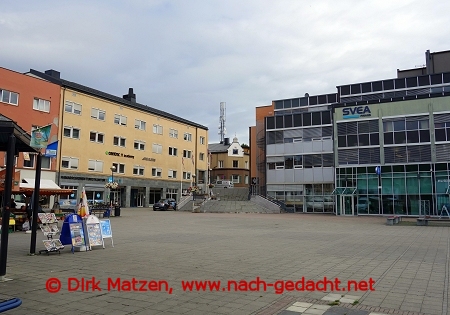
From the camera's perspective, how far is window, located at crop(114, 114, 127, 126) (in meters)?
51.9

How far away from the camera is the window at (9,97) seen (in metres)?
37.6

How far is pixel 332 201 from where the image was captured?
43.8 metres

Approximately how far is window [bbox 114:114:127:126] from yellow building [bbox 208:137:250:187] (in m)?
31.7

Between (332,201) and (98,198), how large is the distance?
27787 mm

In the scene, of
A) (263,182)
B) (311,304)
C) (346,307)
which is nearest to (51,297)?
Result: (311,304)

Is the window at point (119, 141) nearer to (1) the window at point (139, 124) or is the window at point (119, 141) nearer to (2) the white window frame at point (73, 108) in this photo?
(1) the window at point (139, 124)

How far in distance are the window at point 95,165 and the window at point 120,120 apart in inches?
249

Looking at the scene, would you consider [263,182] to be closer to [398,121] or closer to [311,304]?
[398,121]

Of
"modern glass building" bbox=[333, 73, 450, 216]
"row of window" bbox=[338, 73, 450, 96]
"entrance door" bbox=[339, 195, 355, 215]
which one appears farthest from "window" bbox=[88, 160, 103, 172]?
"row of window" bbox=[338, 73, 450, 96]

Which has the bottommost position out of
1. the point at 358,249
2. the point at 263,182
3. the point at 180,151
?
the point at 358,249

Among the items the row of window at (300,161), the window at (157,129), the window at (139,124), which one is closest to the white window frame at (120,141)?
the window at (139,124)

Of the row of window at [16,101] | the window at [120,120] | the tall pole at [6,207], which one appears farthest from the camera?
the window at [120,120]

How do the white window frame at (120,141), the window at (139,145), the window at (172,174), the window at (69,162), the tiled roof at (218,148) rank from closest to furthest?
the window at (69,162), the white window frame at (120,141), the window at (139,145), the window at (172,174), the tiled roof at (218,148)

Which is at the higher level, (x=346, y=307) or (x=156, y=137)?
(x=156, y=137)
